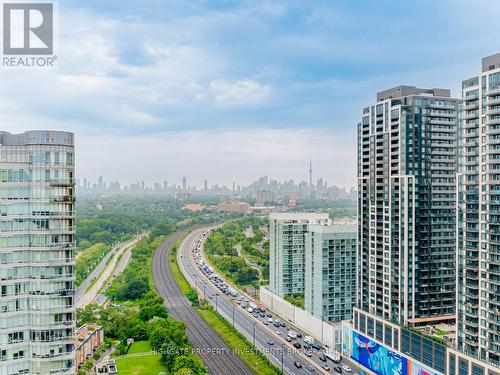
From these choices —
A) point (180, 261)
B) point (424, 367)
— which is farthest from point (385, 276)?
point (180, 261)

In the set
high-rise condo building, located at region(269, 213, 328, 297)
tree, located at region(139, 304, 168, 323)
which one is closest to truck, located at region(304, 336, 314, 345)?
high-rise condo building, located at region(269, 213, 328, 297)

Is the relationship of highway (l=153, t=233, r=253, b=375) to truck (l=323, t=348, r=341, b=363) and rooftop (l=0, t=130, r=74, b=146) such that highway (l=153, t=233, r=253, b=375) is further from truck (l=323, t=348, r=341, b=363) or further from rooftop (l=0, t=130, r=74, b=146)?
rooftop (l=0, t=130, r=74, b=146)

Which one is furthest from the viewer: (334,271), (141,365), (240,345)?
(334,271)

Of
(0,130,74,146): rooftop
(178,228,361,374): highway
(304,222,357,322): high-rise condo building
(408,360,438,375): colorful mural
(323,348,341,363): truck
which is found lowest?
(178,228,361,374): highway

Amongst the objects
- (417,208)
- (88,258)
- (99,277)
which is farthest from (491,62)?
(88,258)

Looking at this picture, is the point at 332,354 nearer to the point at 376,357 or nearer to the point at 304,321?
the point at 376,357

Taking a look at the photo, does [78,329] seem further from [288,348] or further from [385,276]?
[385,276]

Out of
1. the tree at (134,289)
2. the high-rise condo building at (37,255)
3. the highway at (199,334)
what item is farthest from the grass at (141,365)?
the tree at (134,289)

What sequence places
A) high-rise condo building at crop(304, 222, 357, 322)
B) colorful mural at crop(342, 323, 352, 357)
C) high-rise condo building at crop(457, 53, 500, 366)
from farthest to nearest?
high-rise condo building at crop(304, 222, 357, 322), colorful mural at crop(342, 323, 352, 357), high-rise condo building at crop(457, 53, 500, 366)
